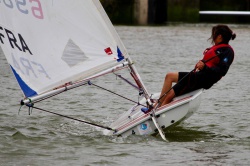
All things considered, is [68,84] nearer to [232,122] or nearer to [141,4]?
[232,122]

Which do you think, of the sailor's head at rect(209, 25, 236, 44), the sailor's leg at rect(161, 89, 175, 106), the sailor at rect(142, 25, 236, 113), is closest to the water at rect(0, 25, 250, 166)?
the sailor's leg at rect(161, 89, 175, 106)

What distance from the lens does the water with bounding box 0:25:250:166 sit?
886cm

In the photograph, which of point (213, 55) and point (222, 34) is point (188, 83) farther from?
point (222, 34)

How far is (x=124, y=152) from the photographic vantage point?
30.0 ft

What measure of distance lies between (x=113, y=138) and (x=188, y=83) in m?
1.09

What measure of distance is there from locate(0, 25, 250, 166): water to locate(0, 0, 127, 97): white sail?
0.79 metres

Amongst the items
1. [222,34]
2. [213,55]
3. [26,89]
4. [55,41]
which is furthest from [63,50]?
[222,34]

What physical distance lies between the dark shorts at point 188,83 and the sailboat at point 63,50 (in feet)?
0.32

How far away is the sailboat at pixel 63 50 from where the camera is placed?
9.45m

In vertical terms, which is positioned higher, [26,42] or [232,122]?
[26,42]

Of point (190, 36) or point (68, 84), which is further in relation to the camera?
point (190, 36)

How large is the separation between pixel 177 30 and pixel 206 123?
63.5 ft

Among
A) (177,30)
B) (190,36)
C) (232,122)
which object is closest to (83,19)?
(232,122)

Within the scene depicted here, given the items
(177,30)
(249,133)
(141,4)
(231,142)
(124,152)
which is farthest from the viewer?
(141,4)
